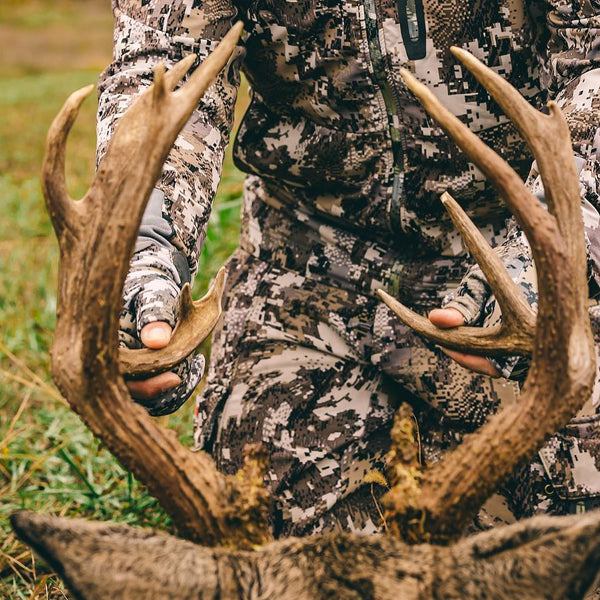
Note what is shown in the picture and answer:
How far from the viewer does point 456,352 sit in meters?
2.62

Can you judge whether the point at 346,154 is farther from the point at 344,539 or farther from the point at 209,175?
the point at 344,539

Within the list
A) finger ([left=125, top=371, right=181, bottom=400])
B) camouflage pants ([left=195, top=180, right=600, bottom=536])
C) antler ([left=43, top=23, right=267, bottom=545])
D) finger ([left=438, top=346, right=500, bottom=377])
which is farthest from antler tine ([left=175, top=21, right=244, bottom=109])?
camouflage pants ([left=195, top=180, right=600, bottom=536])

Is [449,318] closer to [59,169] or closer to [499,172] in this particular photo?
[499,172]

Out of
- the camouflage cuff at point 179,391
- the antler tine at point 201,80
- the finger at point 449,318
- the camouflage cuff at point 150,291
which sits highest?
the antler tine at point 201,80

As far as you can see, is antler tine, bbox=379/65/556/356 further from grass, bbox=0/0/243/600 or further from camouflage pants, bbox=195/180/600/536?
grass, bbox=0/0/243/600

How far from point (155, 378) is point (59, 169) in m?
0.72

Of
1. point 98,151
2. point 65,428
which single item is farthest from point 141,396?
point 65,428

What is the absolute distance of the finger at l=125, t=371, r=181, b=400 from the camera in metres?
2.45

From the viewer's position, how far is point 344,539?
1.92 meters

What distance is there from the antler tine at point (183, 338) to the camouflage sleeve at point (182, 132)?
0.37 feet

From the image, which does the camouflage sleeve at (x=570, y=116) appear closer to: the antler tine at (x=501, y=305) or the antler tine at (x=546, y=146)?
the antler tine at (x=501, y=305)

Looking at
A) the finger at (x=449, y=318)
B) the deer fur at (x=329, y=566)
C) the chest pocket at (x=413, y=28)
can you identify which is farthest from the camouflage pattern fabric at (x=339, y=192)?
the deer fur at (x=329, y=566)

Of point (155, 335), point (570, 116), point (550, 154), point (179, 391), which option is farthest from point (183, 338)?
point (570, 116)

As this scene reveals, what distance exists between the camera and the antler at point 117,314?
1.96m
